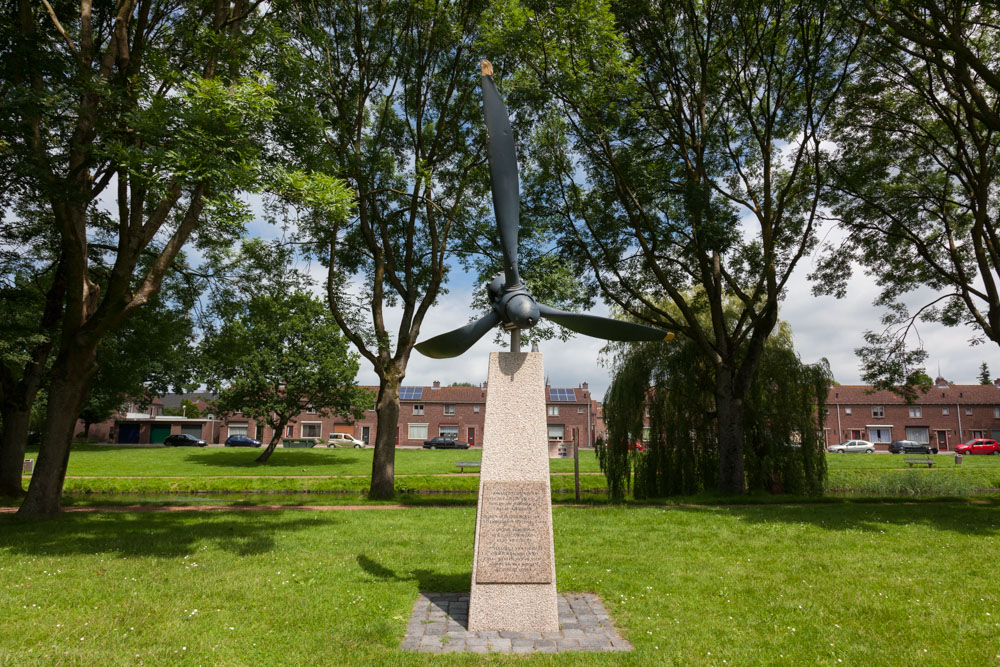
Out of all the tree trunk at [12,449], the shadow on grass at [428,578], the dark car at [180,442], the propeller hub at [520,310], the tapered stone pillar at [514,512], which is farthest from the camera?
the dark car at [180,442]

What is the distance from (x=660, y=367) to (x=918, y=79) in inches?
415

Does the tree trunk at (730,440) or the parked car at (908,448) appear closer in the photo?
the tree trunk at (730,440)

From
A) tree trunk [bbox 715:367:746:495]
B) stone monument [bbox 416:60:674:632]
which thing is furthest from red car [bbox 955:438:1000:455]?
stone monument [bbox 416:60:674:632]

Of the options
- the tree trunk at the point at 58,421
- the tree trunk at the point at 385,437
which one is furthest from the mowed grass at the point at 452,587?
the tree trunk at the point at 385,437

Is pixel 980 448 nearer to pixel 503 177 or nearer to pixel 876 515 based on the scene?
pixel 876 515

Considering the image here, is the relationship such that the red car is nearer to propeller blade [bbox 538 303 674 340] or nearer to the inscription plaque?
propeller blade [bbox 538 303 674 340]

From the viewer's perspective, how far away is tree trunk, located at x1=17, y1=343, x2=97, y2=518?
1192 cm

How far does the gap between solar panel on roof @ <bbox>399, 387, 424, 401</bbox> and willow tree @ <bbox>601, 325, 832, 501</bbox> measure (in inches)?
1830

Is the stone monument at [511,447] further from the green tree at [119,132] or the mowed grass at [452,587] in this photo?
the green tree at [119,132]

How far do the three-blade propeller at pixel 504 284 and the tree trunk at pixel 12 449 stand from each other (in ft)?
49.8

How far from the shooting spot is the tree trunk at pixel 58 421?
39.1 ft

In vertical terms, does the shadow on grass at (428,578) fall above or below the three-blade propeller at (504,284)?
below

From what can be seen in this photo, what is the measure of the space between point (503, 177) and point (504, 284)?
1.28 m

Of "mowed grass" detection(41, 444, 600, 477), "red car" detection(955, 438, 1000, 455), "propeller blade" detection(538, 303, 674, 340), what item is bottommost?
"mowed grass" detection(41, 444, 600, 477)
